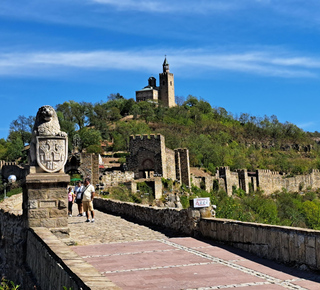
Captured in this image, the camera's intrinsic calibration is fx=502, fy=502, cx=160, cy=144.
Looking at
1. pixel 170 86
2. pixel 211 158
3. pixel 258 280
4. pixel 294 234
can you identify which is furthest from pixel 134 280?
pixel 170 86

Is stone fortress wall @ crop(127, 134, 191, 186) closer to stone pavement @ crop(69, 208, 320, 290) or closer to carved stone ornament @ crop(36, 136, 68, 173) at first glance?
carved stone ornament @ crop(36, 136, 68, 173)

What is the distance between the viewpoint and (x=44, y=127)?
31.5 ft

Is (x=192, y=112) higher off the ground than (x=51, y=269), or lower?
higher

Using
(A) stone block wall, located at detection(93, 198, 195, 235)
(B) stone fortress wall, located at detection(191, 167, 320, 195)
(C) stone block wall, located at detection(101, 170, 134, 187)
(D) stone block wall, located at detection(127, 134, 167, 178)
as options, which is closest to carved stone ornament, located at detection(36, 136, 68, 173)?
(A) stone block wall, located at detection(93, 198, 195, 235)

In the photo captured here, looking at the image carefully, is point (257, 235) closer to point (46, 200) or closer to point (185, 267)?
point (185, 267)

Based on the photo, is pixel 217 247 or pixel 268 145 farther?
pixel 268 145

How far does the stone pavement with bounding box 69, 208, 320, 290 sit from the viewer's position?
613 centimetres

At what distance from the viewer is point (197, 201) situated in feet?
33.7

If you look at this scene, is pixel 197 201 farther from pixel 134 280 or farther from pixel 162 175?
pixel 162 175

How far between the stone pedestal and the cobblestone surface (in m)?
0.53

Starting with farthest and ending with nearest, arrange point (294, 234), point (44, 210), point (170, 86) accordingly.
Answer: point (170, 86), point (44, 210), point (294, 234)

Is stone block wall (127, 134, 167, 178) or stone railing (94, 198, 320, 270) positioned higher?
stone block wall (127, 134, 167, 178)

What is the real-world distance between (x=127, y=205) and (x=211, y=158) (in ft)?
175

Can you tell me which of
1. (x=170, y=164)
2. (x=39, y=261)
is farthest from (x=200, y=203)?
(x=170, y=164)
